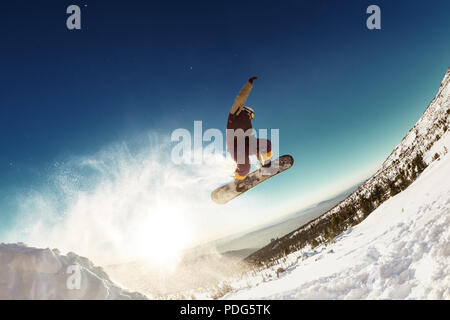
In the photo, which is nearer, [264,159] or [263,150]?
[263,150]

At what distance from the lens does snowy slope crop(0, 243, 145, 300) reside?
214 inches

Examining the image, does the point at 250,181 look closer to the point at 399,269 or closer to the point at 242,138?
the point at 242,138

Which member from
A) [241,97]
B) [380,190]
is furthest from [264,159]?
[380,190]

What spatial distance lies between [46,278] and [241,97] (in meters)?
7.37

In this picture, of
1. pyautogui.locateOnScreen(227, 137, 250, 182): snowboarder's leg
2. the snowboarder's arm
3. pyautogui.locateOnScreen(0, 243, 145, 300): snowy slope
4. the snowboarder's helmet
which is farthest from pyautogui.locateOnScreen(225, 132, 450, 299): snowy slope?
pyautogui.locateOnScreen(0, 243, 145, 300): snowy slope

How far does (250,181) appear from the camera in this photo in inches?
353

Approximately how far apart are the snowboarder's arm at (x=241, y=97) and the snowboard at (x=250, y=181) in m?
3.05

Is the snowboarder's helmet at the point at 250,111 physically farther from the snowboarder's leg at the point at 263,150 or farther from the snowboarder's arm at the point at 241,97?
the snowboarder's leg at the point at 263,150

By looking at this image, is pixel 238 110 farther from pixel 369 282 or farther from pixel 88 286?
pixel 88 286

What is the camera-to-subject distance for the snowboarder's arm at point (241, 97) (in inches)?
229

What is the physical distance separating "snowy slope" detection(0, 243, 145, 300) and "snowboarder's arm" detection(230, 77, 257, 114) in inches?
250

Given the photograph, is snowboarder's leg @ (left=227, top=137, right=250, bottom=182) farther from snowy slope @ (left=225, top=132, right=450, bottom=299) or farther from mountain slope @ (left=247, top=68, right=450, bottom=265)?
mountain slope @ (left=247, top=68, right=450, bottom=265)

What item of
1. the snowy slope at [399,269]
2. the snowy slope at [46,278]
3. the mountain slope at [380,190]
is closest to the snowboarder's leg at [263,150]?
the snowy slope at [399,269]
